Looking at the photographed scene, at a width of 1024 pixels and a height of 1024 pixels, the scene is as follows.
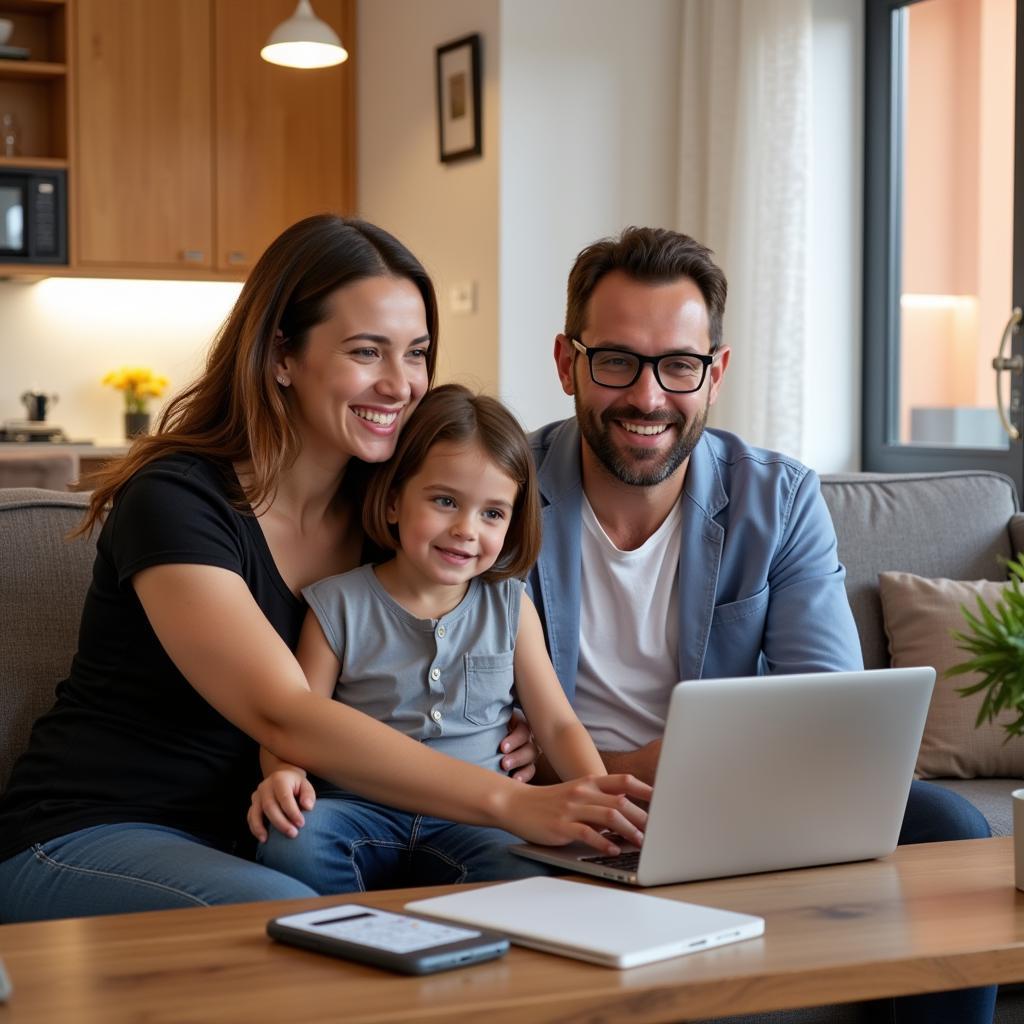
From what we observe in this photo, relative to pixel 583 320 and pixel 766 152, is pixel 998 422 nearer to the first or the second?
pixel 766 152

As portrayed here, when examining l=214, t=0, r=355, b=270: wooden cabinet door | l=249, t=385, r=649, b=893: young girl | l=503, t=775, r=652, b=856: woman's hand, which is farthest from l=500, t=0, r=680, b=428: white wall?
l=503, t=775, r=652, b=856: woman's hand

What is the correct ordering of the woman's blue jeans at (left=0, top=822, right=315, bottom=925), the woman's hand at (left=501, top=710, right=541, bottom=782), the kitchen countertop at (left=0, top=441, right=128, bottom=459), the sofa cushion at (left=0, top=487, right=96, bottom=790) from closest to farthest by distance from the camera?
the woman's blue jeans at (left=0, top=822, right=315, bottom=925) < the woman's hand at (left=501, top=710, right=541, bottom=782) < the sofa cushion at (left=0, top=487, right=96, bottom=790) < the kitchen countertop at (left=0, top=441, right=128, bottom=459)

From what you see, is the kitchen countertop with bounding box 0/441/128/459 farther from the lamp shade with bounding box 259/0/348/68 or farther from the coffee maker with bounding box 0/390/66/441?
→ the lamp shade with bounding box 259/0/348/68

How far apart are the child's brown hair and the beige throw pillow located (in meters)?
0.90

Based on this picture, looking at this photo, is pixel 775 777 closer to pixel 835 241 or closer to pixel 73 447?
pixel 835 241

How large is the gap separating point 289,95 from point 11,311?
53.9 inches

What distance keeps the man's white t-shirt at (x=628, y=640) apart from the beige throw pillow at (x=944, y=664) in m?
0.56

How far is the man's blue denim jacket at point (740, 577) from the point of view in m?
2.13

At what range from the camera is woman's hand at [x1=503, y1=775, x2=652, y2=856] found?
1442mm

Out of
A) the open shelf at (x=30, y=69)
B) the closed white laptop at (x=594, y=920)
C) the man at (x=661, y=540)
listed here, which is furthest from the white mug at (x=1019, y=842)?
the open shelf at (x=30, y=69)

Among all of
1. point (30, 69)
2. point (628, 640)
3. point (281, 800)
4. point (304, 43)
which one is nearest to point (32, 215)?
point (30, 69)

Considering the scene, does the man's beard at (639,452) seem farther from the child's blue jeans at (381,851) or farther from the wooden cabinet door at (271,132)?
the wooden cabinet door at (271,132)

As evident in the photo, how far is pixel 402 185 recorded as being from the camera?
5.61 m

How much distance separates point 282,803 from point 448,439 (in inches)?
20.4
